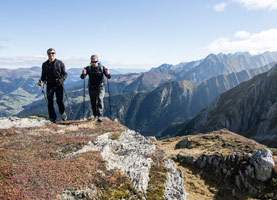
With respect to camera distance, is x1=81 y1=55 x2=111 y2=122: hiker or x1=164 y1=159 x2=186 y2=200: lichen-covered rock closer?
x1=164 y1=159 x2=186 y2=200: lichen-covered rock

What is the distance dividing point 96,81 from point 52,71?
344 cm

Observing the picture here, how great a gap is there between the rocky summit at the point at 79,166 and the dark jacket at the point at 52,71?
12.1 ft

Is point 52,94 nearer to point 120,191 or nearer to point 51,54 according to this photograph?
point 51,54

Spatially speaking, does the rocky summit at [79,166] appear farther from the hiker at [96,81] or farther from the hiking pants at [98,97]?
the hiker at [96,81]

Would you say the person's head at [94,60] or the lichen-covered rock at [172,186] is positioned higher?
the person's head at [94,60]

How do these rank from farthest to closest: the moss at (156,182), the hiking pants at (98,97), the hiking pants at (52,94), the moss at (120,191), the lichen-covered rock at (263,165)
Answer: the hiking pants at (98,97) → the hiking pants at (52,94) → the lichen-covered rock at (263,165) → the moss at (156,182) → the moss at (120,191)

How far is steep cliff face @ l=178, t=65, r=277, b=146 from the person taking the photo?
123 meters

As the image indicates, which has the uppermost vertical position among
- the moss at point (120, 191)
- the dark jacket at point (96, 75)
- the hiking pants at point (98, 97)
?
the dark jacket at point (96, 75)

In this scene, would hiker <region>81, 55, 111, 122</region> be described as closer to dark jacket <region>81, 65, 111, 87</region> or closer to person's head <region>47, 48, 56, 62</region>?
dark jacket <region>81, 65, 111, 87</region>

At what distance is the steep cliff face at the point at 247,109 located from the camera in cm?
12346

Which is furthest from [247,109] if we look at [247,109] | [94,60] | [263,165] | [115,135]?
[115,135]

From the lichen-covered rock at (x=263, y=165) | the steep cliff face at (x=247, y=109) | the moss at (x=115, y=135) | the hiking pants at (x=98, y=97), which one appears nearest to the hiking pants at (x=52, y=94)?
the hiking pants at (x=98, y=97)

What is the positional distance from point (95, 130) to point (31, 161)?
609cm

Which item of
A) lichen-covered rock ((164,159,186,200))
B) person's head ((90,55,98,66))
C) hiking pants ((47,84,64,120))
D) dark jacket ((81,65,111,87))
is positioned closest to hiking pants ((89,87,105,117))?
dark jacket ((81,65,111,87))
